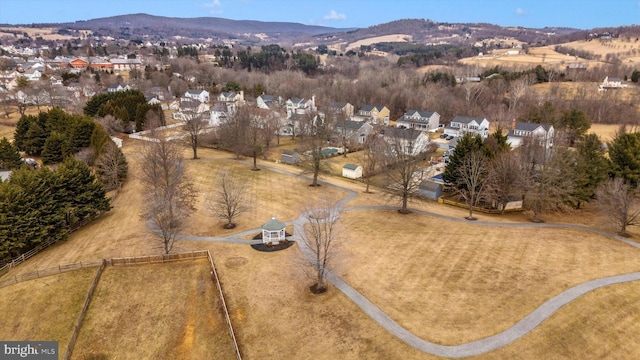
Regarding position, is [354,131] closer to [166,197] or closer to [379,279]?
[166,197]

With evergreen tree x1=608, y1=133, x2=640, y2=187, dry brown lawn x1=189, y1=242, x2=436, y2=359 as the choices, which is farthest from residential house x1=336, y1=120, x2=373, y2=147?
dry brown lawn x1=189, y1=242, x2=436, y2=359

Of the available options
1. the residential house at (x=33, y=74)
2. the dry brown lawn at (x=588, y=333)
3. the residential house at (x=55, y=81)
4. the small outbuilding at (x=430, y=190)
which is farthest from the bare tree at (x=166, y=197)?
the residential house at (x=33, y=74)

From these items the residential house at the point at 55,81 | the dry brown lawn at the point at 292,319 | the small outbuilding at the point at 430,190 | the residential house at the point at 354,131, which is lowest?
the dry brown lawn at the point at 292,319

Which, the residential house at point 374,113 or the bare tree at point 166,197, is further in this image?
the residential house at point 374,113

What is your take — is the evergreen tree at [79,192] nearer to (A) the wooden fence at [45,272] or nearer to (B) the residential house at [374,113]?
(A) the wooden fence at [45,272]

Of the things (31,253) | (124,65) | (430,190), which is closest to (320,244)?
(430,190)

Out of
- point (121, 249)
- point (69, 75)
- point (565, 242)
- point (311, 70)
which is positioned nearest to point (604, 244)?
point (565, 242)
